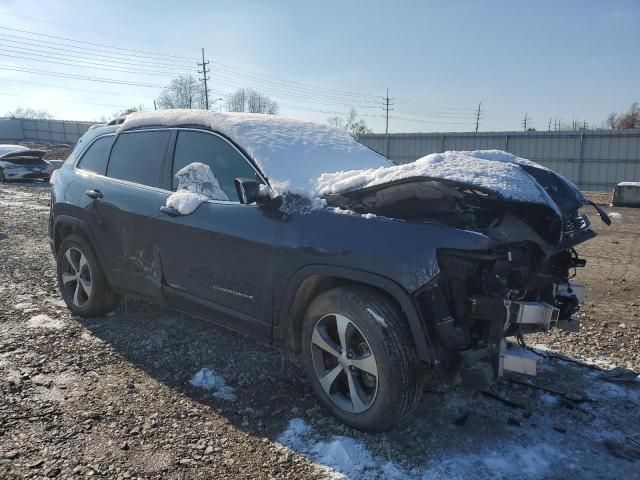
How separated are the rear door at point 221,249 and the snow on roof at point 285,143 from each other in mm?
104

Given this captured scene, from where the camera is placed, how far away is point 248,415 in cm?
305

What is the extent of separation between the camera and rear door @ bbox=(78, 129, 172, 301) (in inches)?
151

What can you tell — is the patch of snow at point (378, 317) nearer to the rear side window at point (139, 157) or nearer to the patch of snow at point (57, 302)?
the rear side window at point (139, 157)

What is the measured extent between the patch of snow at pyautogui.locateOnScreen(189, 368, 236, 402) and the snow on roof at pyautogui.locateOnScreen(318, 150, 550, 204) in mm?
1480

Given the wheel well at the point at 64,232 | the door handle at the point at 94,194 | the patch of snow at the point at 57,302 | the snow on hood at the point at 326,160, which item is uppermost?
the snow on hood at the point at 326,160

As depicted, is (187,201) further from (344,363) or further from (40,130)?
(40,130)

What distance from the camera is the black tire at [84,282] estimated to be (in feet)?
14.5

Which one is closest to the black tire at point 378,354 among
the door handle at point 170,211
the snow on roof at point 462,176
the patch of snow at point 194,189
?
the snow on roof at point 462,176

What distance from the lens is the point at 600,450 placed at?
272 centimetres

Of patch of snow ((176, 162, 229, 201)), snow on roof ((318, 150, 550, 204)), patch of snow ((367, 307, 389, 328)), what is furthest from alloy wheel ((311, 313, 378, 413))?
patch of snow ((176, 162, 229, 201))

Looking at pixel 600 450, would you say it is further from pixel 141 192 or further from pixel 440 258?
pixel 141 192

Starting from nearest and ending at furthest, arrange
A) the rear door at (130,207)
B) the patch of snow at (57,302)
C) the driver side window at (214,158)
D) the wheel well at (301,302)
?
the wheel well at (301,302), the driver side window at (214,158), the rear door at (130,207), the patch of snow at (57,302)

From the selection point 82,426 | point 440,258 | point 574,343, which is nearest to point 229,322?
point 82,426

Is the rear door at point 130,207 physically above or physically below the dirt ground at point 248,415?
above
